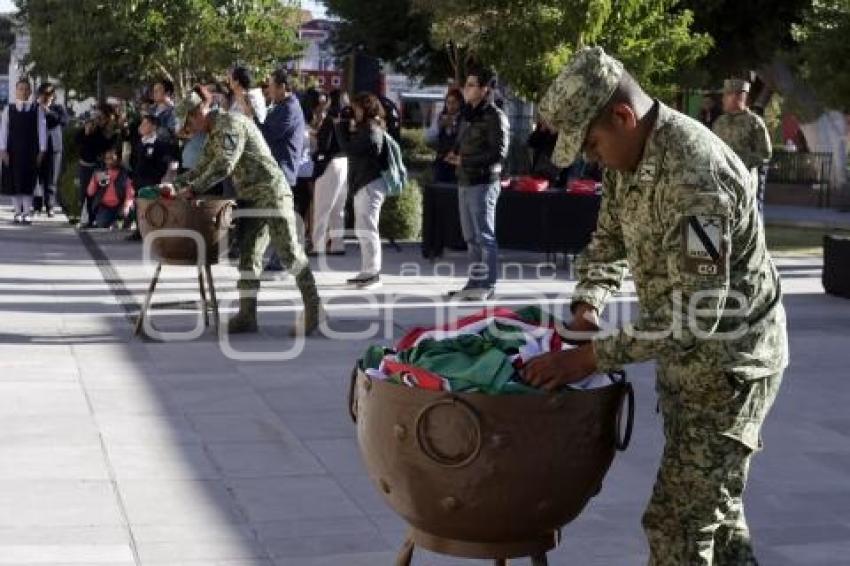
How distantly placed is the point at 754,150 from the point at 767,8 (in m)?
16.6

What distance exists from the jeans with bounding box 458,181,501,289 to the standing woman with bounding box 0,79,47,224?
27.2 ft

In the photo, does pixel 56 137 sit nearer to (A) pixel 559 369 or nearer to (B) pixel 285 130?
(B) pixel 285 130

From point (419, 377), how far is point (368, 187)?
9416mm

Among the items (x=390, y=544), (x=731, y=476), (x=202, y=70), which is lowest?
(x=390, y=544)

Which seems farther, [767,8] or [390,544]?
[767,8]

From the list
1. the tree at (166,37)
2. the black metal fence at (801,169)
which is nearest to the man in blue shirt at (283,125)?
the tree at (166,37)

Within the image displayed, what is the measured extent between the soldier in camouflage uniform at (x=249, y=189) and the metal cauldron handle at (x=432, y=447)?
5.82 m

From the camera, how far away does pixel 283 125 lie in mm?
13195

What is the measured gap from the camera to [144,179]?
16.6m

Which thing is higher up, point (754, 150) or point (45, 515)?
point (754, 150)

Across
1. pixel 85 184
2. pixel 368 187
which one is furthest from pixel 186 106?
pixel 85 184

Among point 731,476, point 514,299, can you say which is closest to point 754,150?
point 514,299

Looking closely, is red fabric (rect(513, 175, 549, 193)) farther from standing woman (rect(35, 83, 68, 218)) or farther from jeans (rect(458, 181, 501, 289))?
standing woman (rect(35, 83, 68, 218))

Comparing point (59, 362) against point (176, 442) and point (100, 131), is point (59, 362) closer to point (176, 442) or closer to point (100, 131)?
point (176, 442)
